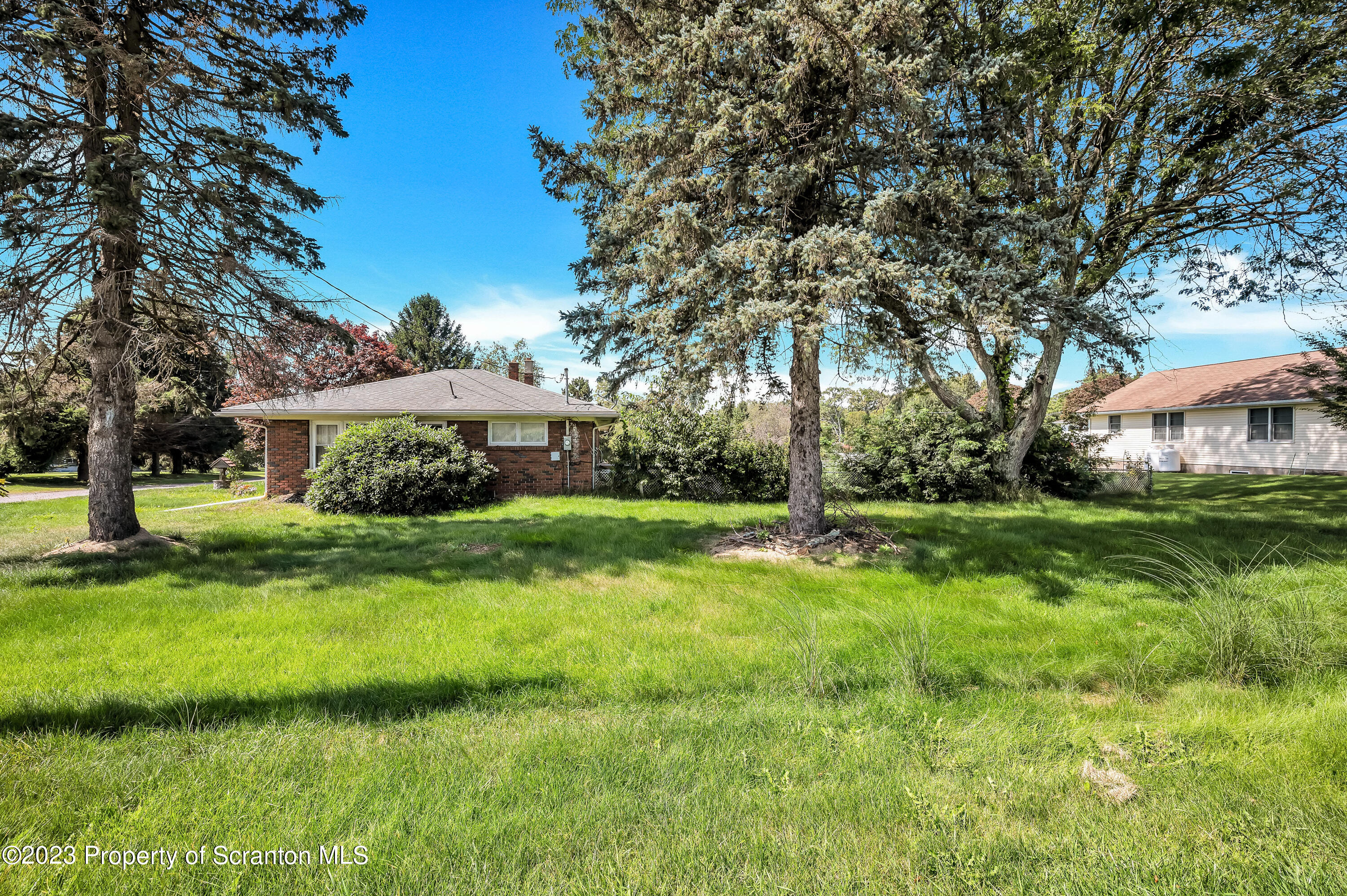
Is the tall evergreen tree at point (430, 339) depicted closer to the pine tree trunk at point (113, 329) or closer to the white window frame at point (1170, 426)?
the pine tree trunk at point (113, 329)

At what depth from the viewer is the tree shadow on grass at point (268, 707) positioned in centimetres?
331

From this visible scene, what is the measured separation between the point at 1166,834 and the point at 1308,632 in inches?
145

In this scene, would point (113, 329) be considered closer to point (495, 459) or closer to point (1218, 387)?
point (495, 459)

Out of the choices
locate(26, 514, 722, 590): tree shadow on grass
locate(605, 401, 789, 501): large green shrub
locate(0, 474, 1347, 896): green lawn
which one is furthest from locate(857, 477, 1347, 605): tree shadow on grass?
locate(26, 514, 722, 590): tree shadow on grass

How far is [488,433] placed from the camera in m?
16.2

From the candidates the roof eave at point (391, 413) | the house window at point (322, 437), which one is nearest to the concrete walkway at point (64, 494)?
the roof eave at point (391, 413)

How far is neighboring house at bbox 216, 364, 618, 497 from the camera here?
15.6 m

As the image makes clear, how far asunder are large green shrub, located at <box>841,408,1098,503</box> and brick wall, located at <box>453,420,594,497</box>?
334 inches

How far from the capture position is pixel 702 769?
2.87 metres

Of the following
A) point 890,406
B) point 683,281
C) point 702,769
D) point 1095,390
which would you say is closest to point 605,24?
point 683,281

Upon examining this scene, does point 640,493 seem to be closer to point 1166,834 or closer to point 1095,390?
point 1166,834

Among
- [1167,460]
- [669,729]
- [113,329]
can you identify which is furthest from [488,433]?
[1167,460]

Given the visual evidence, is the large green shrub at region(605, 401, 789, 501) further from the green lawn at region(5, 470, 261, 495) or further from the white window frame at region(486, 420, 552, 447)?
the green lawn at region(5, 470, 261, 495)

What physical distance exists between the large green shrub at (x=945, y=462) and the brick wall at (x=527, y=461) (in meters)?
8.49
